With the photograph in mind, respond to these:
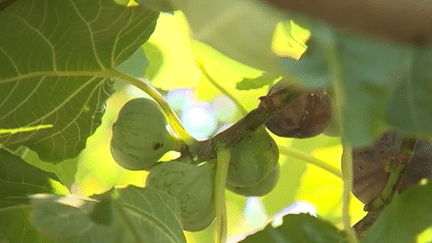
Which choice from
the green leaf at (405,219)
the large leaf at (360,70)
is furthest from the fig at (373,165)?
the large leaf at (360,70)

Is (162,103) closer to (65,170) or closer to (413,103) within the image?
(65,170)

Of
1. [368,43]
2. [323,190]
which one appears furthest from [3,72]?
[323,190]

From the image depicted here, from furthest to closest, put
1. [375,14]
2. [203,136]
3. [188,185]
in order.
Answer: [203,136]
[188,185]
[375,14]

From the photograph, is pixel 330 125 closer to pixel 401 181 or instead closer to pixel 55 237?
pixel 401 181

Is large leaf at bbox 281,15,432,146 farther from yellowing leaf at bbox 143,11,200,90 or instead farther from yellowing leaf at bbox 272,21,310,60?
yellowing leaf at bbox 143,11,200,90

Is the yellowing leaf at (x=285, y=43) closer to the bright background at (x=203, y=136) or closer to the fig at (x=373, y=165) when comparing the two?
the fig at (x=373, y=165)

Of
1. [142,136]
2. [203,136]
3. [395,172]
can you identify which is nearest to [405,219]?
[395,172]
